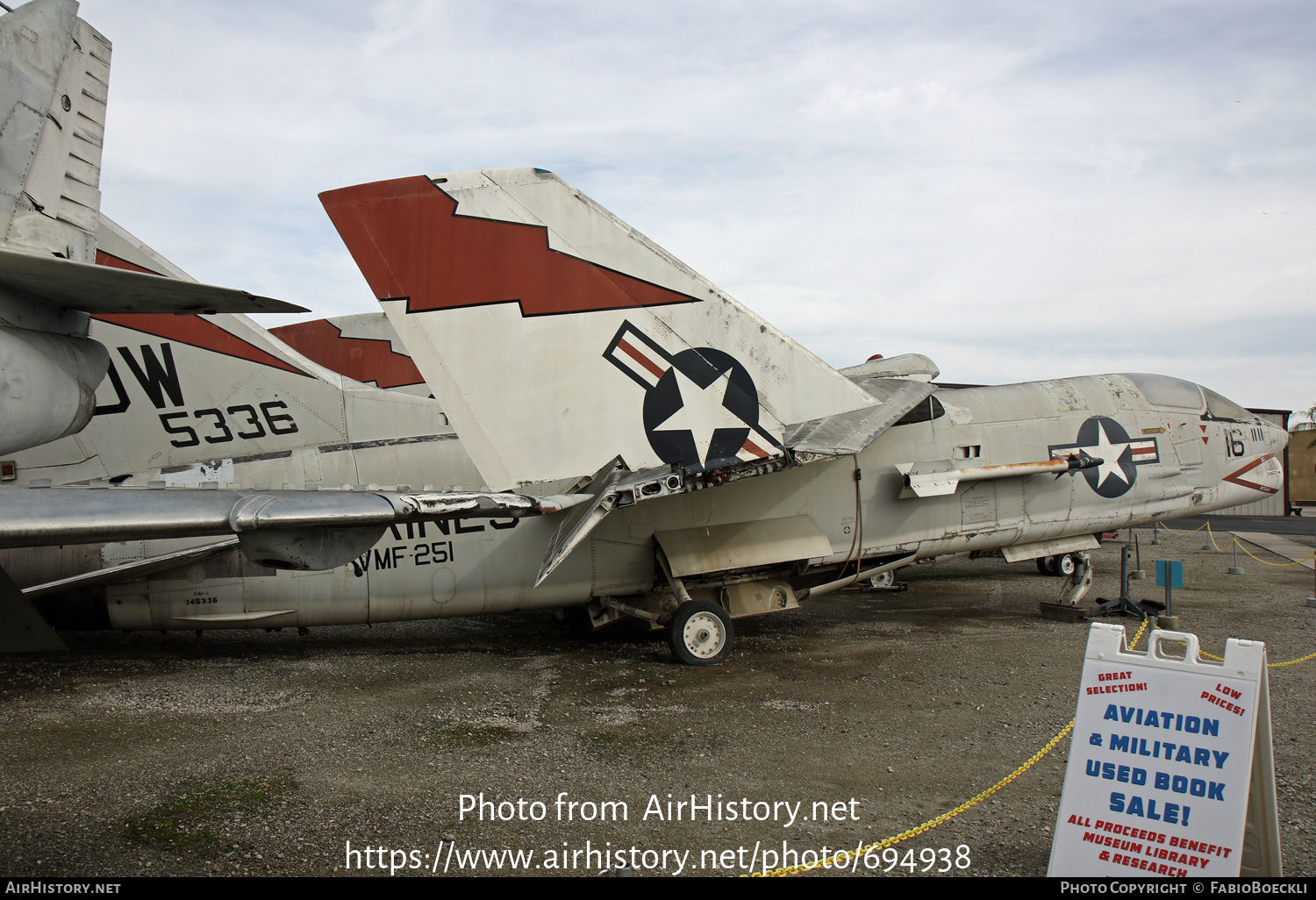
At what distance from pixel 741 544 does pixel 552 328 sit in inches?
118

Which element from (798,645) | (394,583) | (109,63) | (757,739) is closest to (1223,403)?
(798,645)

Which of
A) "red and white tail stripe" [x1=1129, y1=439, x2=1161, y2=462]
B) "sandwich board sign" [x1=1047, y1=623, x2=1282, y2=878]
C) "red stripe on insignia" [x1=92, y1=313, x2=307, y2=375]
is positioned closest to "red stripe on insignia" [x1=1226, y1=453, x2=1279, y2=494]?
"red and white tail stripe" [x1=1129, y1=439, x2=1161, y2=462]

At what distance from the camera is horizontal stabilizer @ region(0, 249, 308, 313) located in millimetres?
4625

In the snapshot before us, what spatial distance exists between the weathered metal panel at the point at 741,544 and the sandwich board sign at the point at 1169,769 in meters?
4.89

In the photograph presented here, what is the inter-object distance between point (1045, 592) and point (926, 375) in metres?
6.03

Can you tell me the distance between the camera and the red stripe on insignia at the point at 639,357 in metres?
7.57

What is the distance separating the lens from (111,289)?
4977mm

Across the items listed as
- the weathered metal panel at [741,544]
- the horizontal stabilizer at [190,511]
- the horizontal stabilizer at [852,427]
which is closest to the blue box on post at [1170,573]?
the horizontal stabilizer at [852,427]

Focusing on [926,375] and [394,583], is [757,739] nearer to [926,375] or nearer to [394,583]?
[394,583]

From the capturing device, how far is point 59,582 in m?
7.38

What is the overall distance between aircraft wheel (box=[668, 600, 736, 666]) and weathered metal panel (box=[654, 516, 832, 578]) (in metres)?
0.38

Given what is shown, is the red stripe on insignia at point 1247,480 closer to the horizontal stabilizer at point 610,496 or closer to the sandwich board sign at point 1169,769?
the horizontal stabilizer at point 610,496

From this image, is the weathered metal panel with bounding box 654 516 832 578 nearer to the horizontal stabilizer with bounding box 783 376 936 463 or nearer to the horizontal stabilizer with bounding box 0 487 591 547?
the horizontal stabilizer with bounding box 783 376 936 463

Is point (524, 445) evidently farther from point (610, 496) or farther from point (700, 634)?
point (700, 634)
